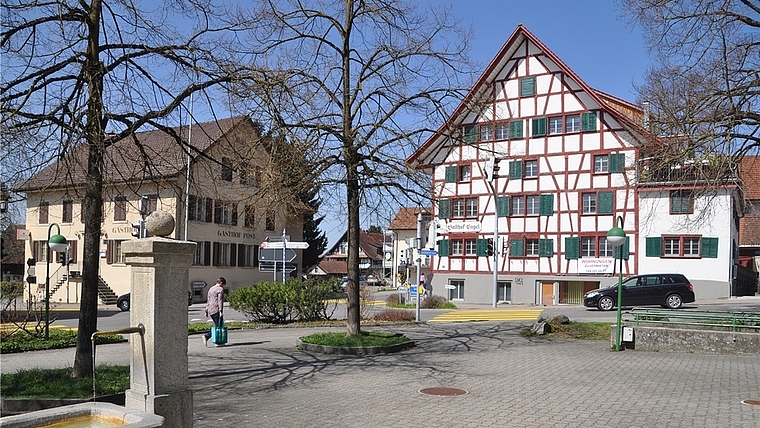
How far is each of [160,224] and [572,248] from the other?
117 feet

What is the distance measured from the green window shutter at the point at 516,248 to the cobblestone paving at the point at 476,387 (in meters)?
23.9

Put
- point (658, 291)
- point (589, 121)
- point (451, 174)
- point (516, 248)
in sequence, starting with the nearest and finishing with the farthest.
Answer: point (658, 291) → point (589, 121) → point (516, 248) → point (451, 174)

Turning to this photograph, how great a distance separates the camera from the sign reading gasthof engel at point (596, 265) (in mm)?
39312

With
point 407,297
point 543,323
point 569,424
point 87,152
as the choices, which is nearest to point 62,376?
point 87,152

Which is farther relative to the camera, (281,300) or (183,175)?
(281,300)

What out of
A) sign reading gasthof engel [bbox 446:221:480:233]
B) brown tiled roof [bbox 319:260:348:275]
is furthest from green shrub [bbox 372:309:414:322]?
brown tiled roof [bbox 319:260:348:275]

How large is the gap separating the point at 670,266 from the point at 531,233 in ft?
25.4

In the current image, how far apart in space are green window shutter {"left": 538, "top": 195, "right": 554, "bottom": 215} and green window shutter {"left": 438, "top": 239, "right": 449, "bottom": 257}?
618cm

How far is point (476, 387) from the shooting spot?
11.8 metres

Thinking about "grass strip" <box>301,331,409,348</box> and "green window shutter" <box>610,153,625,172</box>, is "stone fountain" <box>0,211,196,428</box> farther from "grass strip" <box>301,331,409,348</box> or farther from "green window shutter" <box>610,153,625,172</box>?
"green window shutter" <box>610,153,625,172</box>

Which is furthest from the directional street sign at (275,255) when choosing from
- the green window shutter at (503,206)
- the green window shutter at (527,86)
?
the green window shutter at (527,86)

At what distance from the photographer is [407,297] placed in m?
37.4

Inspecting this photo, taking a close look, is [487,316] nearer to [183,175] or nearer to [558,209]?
[558,209]

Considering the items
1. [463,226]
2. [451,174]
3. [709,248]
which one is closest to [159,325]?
[463,226]
